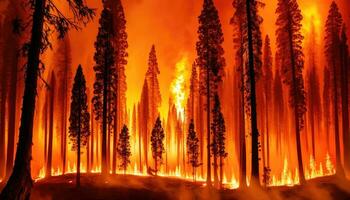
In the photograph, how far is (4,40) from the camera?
151 feet

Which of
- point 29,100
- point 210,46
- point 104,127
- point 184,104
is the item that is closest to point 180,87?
point 184,104

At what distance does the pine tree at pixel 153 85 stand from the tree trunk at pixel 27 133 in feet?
184

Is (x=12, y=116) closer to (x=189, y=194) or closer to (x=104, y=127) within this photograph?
(x=104, y=127)

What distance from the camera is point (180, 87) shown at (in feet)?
260

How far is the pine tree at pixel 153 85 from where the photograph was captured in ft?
222

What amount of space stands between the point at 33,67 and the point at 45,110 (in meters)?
50.4

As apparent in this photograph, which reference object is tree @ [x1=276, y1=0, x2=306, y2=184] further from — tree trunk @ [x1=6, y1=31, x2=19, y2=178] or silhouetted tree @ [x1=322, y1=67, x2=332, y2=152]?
tree trunk @ [x1=6, y1=31, x2=19, y2=178]

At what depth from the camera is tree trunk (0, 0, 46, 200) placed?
980 centimetres

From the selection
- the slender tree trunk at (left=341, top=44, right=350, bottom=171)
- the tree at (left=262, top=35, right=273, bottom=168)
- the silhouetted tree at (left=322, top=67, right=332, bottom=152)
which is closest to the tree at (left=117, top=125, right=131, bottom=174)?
the tree at (left=262, top=35, right=273, bottom=168)

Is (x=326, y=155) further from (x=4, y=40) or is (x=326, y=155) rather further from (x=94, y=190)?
(x=4, y=40)

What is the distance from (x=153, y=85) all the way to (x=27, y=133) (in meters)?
57.3

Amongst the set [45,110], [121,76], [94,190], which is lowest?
[94,190]

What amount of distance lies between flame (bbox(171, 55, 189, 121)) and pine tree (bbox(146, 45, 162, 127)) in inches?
404

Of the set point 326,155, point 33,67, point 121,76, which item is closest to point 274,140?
point 326,155
